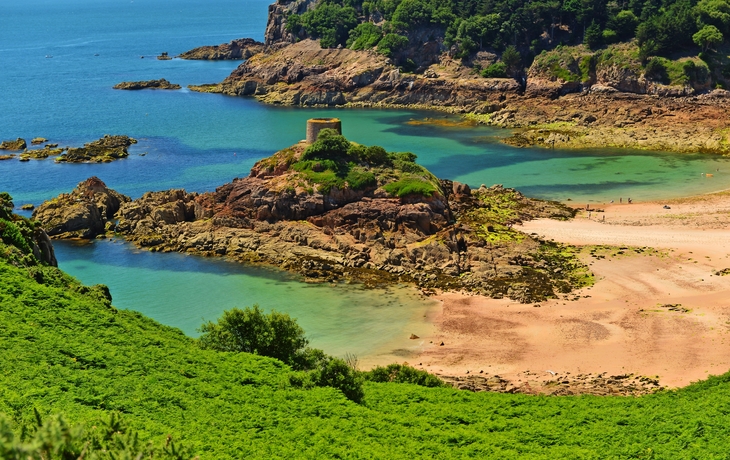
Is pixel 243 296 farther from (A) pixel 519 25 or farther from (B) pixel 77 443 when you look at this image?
(A) pixel 519 25

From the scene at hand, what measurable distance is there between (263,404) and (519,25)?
115 meters

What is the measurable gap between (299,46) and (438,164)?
234ft

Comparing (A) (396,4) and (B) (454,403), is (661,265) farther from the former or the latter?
(A) (396,4)

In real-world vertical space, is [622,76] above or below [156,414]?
above

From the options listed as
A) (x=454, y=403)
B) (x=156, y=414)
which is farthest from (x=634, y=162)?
(x=156, y=414)

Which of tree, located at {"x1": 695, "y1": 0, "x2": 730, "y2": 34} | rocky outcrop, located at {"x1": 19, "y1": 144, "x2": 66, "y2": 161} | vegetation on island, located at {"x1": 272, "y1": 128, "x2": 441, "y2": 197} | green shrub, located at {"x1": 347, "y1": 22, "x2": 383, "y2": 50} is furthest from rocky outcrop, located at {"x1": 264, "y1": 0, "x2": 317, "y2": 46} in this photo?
vegetation on island, located at {"x1": 272, "y1": 128, "x2": 441, "y2": 197}

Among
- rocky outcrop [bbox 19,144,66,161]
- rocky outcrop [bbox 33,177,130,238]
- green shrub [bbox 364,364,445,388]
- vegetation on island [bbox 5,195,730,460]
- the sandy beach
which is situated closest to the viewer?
vegetation on island [bbox 5,195,730,460]

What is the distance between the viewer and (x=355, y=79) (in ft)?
450

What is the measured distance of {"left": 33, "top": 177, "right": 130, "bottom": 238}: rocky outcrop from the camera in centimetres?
6844

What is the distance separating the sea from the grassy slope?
13847 millimetres

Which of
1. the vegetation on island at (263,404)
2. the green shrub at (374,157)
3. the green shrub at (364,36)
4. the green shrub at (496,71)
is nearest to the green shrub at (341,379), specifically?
the vegetation on island at (263,404)

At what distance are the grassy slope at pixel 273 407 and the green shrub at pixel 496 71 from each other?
9940 centimetres

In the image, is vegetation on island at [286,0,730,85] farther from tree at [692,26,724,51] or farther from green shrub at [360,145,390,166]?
green shrub at [360,145,390,166]

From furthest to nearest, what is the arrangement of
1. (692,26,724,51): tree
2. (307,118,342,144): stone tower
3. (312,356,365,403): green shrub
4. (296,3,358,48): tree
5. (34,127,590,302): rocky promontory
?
(296,3,358,48): tree → (692,26,724,51): tree → (307,118,342,144): stone tower → (34,127,590,302): rocky promontory → (312,356,365,403): green shrub
